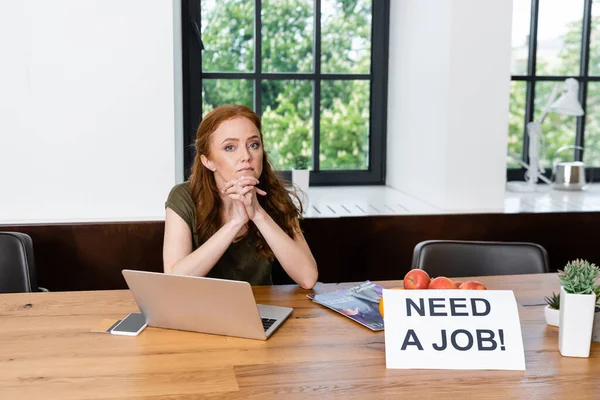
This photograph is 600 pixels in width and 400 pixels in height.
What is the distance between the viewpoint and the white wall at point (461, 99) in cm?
305

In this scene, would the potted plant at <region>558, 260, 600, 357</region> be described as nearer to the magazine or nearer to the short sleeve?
the magazine

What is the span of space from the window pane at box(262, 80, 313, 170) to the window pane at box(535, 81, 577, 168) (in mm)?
1168

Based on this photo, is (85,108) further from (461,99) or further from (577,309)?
(577,309)

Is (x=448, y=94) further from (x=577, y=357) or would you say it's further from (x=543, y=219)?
(x=577, y=357)

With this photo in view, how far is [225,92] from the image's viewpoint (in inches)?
141

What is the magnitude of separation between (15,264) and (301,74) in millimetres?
1727

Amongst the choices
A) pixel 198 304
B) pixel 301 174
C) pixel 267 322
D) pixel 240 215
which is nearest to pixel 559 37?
pixel 301 174

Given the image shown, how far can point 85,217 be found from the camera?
285 centimetres

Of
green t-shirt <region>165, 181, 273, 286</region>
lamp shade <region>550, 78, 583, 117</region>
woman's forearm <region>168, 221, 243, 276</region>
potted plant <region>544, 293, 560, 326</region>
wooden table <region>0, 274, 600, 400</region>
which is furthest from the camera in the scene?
lamp shade <region>550, 78, 583, 117</region>

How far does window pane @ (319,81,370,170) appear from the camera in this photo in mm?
3709

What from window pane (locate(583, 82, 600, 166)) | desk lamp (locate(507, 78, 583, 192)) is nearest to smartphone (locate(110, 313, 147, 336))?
desk lamp (locate(507, 78, 583, 192))

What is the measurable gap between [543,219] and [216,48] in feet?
5.45

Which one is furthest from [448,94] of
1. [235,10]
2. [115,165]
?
[115,165]

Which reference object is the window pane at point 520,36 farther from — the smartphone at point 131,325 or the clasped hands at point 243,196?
the smartphone at point 131,325
